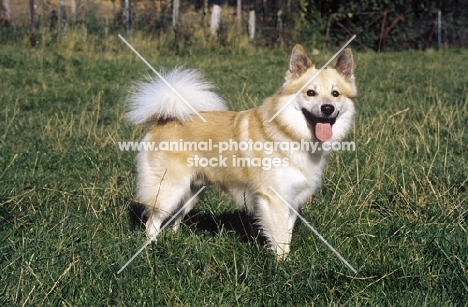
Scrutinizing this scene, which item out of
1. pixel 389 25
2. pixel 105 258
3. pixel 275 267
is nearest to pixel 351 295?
pixel 275 267

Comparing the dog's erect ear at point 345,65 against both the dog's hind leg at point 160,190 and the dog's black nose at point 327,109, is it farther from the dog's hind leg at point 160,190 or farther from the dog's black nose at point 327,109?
the dog's hind leg at point 160,190

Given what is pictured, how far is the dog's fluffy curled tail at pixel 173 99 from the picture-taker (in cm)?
360

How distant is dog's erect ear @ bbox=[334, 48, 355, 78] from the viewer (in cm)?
353

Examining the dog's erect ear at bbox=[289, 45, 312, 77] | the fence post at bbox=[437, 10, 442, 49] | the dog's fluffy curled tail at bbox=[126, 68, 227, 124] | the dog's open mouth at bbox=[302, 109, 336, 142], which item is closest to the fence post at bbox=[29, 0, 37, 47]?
the dog's fluffy curled tail at bbox=[126, 68, 227, 124]

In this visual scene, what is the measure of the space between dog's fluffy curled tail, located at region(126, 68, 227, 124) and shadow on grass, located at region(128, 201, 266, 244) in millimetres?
620

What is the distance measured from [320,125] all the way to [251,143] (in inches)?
16.9

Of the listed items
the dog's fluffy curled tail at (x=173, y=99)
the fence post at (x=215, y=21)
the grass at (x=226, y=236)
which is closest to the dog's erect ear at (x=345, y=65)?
the grass at (x=226, y=236)

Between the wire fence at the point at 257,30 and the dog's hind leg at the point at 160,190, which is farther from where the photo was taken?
the wire fence at the point at 257,30

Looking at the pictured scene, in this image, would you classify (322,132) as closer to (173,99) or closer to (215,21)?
(173,99)

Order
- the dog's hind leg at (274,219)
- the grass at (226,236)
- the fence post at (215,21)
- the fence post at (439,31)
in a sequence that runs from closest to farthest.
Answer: the grass at (226,236) < the dog's hind leg at (274,219) < the fence post at (215,21) < the fence post at (439,31)

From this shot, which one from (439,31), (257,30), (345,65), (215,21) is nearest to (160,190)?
(345,65)

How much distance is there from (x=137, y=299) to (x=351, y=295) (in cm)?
98

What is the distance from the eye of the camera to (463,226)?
3174 millimetres

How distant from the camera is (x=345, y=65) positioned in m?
3.57
